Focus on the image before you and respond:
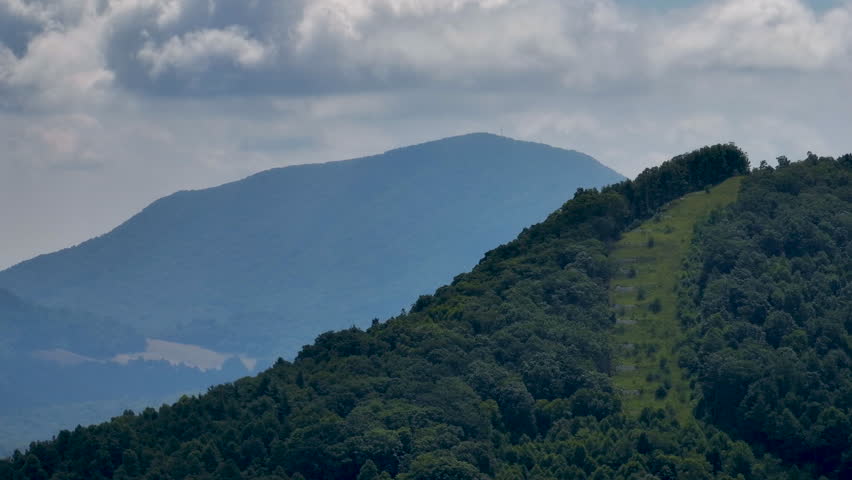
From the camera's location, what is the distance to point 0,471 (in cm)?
11644

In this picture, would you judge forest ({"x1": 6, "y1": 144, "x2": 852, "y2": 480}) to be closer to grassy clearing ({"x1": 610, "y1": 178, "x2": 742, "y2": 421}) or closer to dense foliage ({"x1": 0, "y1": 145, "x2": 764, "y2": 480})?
dense foliage ({"x1": 0, "y1": 145, "x2": 764, "y2": 480})

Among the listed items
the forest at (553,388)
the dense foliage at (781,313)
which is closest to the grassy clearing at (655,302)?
the forest at (553,388)

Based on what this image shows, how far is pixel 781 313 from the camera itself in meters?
124

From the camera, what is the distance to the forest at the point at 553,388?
4333 inches

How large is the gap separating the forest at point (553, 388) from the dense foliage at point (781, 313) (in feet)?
0.54

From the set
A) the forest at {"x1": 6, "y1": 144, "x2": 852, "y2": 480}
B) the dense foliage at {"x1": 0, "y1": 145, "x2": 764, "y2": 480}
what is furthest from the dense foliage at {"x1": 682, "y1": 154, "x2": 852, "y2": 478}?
the dense foliage at {"x1": 0, "y1": 145, "x2": 764, "y2": 480}

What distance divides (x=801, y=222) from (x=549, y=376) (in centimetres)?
2999

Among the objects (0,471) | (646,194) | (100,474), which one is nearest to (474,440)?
(100,474)

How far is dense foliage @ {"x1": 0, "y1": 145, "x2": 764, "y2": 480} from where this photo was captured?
10962 cm

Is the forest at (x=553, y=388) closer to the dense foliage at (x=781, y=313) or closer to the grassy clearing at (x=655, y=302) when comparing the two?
the dense foliage at (x=781, y=313)

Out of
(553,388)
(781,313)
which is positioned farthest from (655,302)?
(553,388)

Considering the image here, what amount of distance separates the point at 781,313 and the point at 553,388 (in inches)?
738

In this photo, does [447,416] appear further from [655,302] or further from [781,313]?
[781,313]

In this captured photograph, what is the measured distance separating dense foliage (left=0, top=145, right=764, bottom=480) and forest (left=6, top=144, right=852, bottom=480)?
155mm
